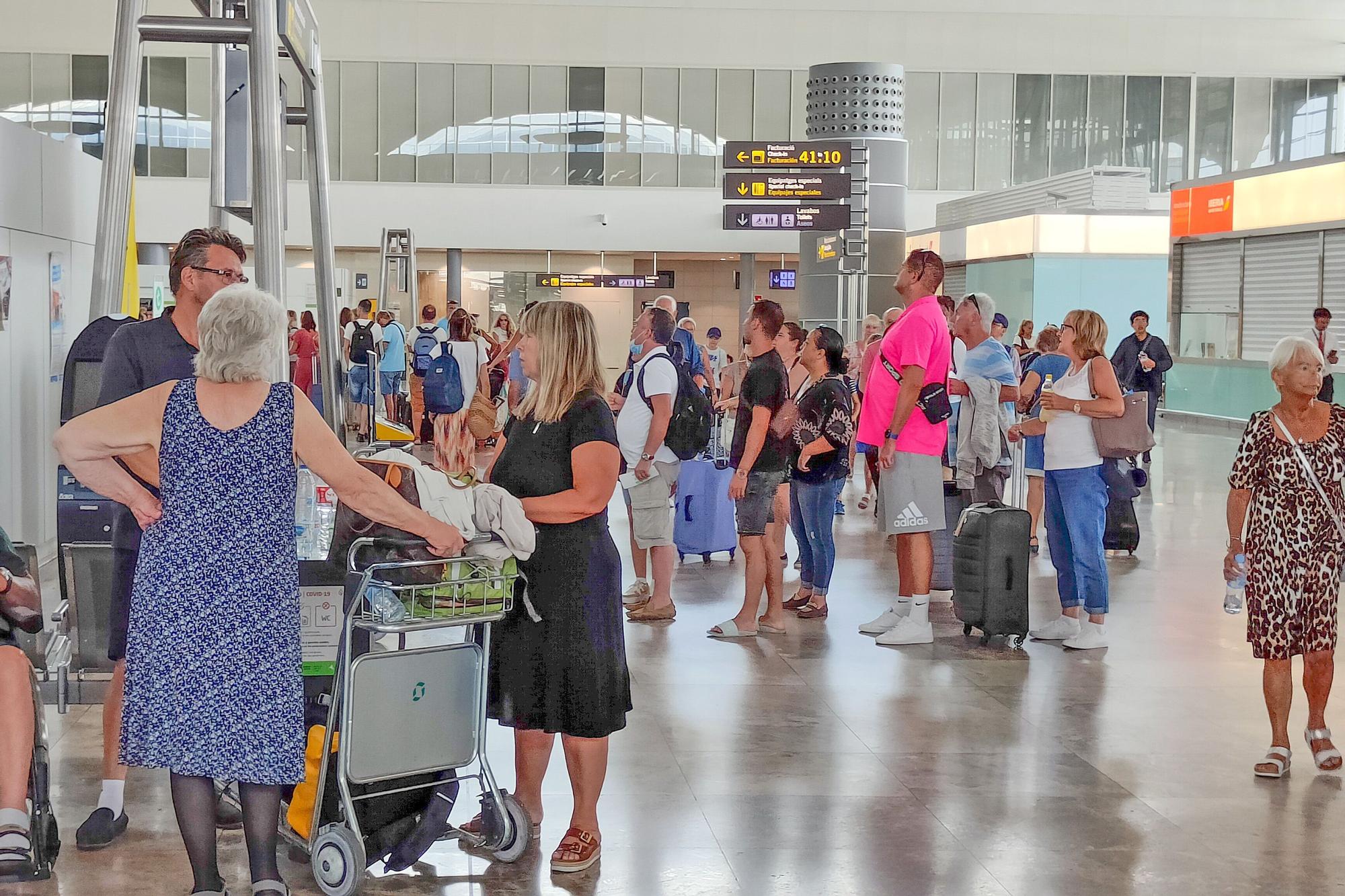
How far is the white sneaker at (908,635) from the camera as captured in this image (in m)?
7.19

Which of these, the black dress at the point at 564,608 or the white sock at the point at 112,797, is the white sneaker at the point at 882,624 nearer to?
the black dress at the point at 564,608

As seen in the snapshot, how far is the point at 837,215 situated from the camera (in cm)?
1573

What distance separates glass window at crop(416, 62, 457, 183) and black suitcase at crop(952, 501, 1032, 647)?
29.5 metres

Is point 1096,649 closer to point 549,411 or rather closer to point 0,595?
point 549,411

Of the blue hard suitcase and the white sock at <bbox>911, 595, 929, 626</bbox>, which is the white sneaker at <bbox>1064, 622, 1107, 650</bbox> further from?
the blue hard suitcase

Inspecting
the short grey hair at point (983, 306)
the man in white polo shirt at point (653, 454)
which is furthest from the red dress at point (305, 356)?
the short grey hair at point (983, 306)

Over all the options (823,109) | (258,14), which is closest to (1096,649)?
(258,14)

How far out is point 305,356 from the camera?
59.1 ft

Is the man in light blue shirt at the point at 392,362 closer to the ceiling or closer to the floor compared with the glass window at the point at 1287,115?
closer to the floor

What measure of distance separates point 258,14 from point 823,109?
17299mm

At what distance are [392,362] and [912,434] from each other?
12769mm

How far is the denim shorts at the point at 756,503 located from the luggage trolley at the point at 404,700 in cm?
331

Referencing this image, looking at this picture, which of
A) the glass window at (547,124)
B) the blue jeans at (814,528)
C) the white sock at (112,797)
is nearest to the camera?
the white sock at (112,797)

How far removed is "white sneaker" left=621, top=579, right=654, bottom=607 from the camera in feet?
26.9
